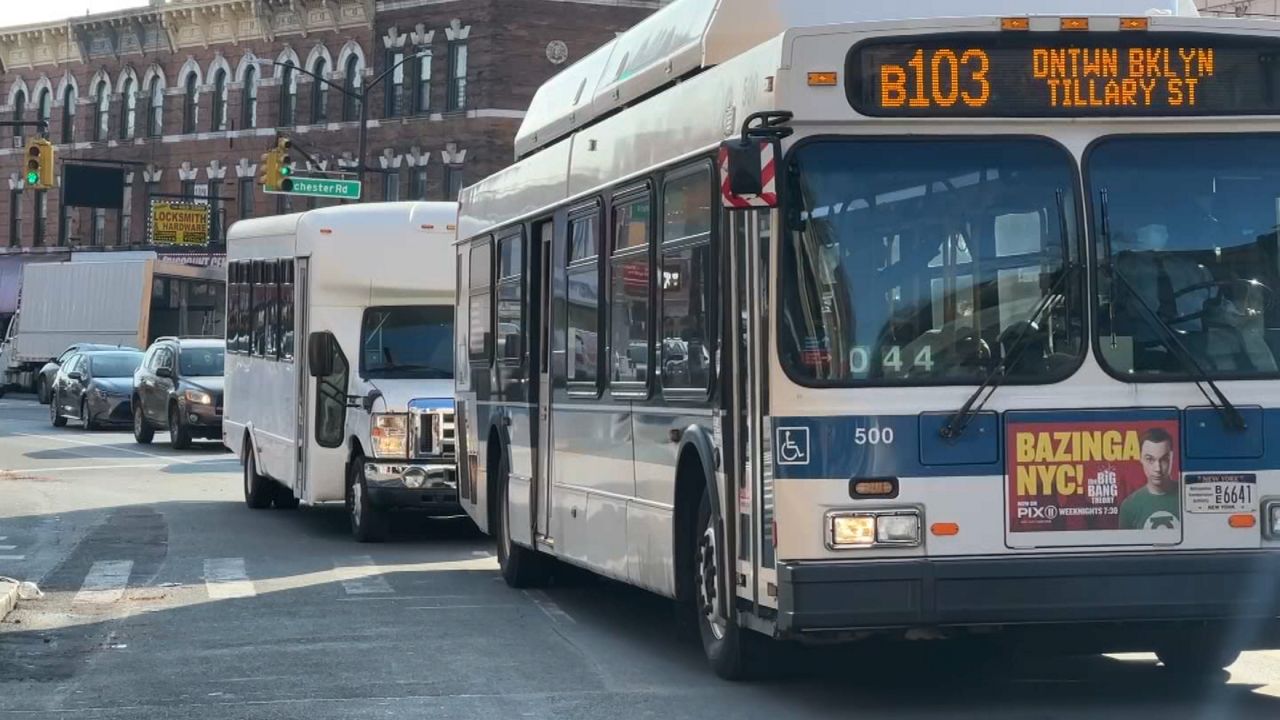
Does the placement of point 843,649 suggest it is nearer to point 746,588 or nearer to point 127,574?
point 746,588

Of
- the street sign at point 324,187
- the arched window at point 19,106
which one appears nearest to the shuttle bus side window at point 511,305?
the street sign at point 324,187

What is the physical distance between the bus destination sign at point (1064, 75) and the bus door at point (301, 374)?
1096 centimetres

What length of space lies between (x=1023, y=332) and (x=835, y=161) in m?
1.01

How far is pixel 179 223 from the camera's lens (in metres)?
66.9

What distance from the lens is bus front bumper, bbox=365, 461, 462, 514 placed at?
17.7 metres

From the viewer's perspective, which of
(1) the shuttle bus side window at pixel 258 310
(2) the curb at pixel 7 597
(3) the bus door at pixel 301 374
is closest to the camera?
(2) the curb at pixel 7 597

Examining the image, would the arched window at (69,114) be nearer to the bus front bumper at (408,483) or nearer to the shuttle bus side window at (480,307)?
the bus front bumper at (408,483)

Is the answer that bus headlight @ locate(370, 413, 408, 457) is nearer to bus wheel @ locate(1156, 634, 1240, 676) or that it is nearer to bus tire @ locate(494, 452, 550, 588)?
bus tire @ locate(494, 452, 550, 588)

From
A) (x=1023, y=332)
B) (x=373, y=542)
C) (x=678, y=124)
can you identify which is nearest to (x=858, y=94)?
(x=1023, y=332)

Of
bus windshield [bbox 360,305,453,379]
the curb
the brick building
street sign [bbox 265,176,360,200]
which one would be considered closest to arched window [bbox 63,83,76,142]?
the brick building

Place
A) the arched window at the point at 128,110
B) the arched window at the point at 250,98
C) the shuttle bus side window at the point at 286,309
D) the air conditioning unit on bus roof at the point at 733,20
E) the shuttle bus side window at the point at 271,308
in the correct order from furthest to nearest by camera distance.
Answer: the arched window at the point at 128,110 < the arched window at the point at 250,98 < the shuttle bus side window at the point at 271,308 < the shuttle bus side window at the point at 286,309 < the air conditioning unit on bus roof at the point at 733,20

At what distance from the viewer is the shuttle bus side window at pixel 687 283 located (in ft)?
31.3

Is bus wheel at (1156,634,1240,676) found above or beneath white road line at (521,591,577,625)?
above

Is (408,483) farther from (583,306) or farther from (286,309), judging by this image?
(583,306)
